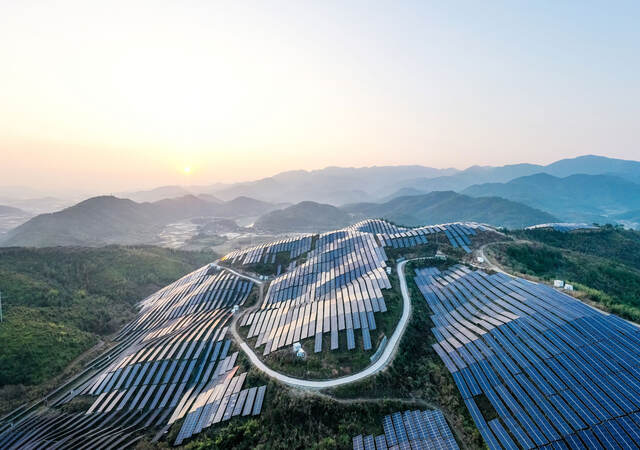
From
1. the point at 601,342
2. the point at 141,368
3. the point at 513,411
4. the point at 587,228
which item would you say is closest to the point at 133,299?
the point at 141,368

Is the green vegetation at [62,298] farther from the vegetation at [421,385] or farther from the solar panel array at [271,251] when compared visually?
the vegetation at [421,385]

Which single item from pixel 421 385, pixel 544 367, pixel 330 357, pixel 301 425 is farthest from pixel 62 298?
pixel 544 367

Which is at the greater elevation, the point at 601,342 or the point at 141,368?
the point at 601,342

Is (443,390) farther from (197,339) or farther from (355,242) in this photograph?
(355,242)

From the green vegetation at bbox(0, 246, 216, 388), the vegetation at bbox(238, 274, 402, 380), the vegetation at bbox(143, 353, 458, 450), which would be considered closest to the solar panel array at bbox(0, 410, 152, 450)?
the vegetation at bbox(143, 353, 458, 450)

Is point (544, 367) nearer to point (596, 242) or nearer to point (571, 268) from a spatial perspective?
point (571, 268)
